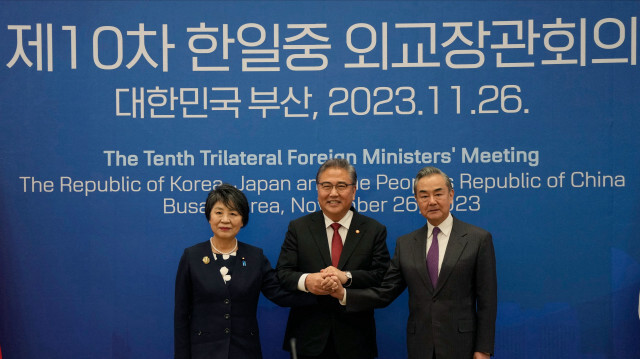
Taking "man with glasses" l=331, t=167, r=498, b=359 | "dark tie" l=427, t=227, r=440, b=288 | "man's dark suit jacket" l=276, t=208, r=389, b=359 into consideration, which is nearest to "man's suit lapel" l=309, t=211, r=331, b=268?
"man's dark suit jacket" l=276, t=208, r=389, b=359

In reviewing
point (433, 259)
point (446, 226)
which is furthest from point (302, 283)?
point (446, 226)

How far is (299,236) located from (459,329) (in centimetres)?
99

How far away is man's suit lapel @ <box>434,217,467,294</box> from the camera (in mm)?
2811

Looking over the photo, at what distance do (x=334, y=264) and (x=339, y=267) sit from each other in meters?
0.06

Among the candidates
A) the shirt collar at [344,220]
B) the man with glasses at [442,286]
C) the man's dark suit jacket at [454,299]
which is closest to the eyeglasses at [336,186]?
the shirt collar at [344,220]

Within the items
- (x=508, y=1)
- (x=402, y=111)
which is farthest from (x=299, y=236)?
(x=508, y=1)

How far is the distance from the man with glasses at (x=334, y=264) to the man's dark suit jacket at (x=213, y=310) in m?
0.23

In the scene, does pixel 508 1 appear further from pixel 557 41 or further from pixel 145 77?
pixel 145 77

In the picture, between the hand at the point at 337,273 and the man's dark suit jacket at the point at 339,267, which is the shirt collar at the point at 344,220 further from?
the hand at the point at 337,273

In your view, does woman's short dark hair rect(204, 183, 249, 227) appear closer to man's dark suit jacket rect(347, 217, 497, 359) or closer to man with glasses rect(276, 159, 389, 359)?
man with glasses rect(276, 159, 389, 359)

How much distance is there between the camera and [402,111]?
3.76m

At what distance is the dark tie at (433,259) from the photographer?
9.38 ft

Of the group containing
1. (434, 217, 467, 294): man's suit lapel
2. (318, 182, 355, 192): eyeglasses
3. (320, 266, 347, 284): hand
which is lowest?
(320, 266, 347, 284): hand

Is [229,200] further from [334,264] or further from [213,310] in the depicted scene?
[334,264]
